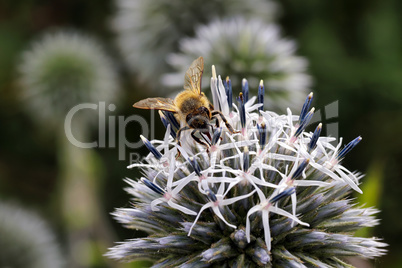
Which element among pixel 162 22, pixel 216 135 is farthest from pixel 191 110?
pixel 162 22

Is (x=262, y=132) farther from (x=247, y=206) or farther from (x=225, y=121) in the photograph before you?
(x=247, y=206)

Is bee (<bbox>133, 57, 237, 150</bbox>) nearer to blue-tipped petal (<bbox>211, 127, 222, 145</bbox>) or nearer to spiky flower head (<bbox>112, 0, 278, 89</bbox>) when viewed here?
blue-tipped petal (<bbox>211, 127, 222, 145</bbox>)

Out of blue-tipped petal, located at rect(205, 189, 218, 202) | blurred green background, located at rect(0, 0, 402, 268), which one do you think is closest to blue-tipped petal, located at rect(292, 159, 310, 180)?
blue-tipped petal, located at rect(205, 189, 218, 202)

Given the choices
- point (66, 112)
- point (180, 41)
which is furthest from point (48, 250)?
point (180, 41)

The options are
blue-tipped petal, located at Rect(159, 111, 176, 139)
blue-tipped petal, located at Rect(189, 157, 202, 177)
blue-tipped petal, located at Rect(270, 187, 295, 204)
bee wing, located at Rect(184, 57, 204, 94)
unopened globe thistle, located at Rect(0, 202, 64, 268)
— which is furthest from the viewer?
unopened globe thistle, located at Rect(0, 202, 64, 268)

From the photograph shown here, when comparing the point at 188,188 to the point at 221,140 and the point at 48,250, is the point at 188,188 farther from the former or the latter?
the point at 48,250

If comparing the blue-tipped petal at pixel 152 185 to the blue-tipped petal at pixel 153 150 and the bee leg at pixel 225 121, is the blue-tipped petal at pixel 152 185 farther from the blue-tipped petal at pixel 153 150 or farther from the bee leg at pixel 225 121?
the bee leg at pixel 225 121
